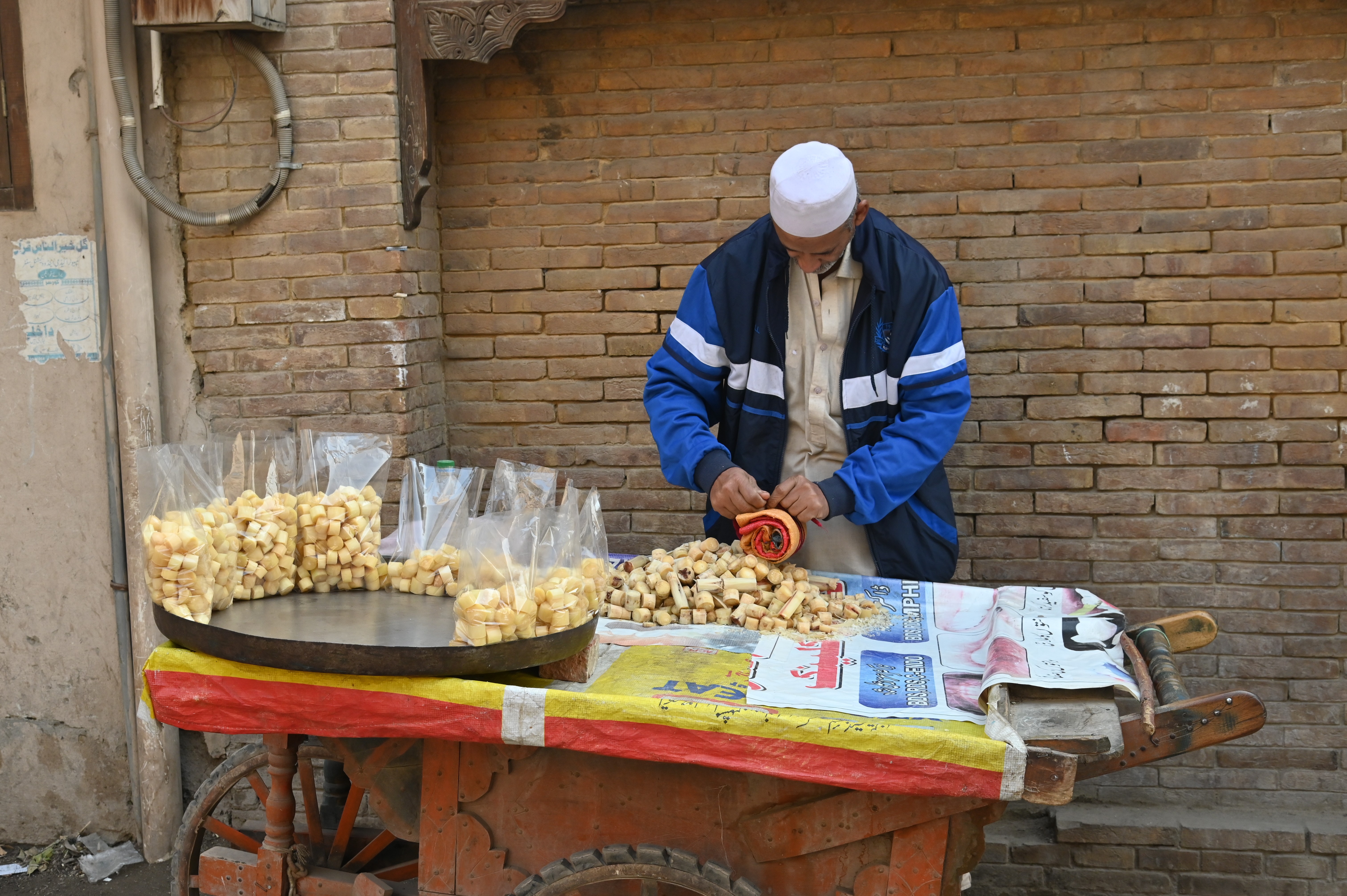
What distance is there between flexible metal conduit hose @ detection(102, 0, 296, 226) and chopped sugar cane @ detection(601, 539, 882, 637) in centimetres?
205

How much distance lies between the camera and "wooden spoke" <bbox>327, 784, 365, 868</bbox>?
9.88 feet

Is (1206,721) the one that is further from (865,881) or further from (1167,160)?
(1167,160)

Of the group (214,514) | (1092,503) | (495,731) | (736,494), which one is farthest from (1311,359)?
(214,514)

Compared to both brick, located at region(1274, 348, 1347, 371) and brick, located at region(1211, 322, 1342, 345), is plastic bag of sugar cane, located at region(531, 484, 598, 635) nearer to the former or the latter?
brick, located at region(1211, 322, 1342, 345)

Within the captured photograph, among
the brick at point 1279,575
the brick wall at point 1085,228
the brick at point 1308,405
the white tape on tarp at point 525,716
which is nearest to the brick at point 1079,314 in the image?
the brick wall at point 1085,228

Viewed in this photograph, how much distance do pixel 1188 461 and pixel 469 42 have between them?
292 centimetres

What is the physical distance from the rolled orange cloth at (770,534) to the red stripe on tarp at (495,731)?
810 millimetres

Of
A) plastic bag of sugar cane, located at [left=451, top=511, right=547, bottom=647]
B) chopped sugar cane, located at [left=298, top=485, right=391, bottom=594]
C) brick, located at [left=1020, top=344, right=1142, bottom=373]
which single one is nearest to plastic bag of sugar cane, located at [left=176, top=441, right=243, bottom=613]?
chopped sugar cane, located at [left=298, top=485, right=391, bottom=594]

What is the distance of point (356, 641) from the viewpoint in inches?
89.6

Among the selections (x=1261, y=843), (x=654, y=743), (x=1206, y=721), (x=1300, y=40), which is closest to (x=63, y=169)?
(x=654, y=743)

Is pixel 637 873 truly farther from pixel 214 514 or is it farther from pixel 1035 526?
pixel 1035 526

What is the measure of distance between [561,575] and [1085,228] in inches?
100

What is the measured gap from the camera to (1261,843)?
3.88m

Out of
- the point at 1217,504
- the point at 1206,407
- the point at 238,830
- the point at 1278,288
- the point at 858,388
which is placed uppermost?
the point at 1278,288
